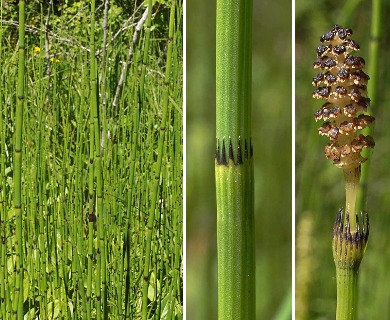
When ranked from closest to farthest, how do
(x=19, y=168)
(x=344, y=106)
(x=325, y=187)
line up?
(x=344, y=106)
(x=325, y=187)
(x=19, y=168)

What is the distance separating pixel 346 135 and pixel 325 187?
26 centimetres

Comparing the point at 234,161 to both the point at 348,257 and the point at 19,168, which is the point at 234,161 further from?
the point at 19,168

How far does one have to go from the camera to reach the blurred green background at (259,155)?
39.5 inches

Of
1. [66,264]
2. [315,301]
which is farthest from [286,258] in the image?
[66,264]

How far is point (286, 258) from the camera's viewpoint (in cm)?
103

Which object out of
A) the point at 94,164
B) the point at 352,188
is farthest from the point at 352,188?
the point at 94,164

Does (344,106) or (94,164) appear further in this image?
(94,164)

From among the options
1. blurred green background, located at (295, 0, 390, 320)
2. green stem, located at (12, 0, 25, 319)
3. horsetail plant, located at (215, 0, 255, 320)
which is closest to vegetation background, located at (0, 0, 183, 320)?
green stem, located at (12, 0, 25, 319)

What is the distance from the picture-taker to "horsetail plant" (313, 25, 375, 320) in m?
0.67

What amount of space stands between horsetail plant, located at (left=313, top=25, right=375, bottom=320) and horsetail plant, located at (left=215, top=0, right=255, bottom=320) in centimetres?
10

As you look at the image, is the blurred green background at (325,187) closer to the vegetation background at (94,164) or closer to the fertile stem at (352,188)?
the fertile stem at (352,188)

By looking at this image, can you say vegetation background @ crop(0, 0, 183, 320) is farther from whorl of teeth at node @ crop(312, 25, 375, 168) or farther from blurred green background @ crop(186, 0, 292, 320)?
whorl of teeth at node @ crop(312, 25, 375, 168)

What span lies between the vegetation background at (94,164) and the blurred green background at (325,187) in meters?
0.35

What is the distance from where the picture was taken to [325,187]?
0.93 meters
